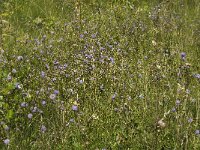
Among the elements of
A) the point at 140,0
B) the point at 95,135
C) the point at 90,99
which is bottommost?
the point at 95,135

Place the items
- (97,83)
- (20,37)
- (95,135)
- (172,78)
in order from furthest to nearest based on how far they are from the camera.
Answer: (20,37) → (172,78) → (97,83) → (95,135)

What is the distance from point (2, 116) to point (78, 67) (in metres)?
0.99

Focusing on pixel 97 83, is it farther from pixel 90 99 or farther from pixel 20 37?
pixel 20 37

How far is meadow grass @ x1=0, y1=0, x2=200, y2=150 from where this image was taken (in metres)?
2.85

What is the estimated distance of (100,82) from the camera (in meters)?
3.57

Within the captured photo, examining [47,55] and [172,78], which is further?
[47,55]

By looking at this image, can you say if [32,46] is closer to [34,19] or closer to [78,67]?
[78,67]

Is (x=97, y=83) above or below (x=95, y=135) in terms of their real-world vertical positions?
above

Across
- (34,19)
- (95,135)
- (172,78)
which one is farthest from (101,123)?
(34,19)

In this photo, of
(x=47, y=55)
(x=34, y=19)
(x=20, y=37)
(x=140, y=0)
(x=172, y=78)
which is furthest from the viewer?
(x=140, y=0)

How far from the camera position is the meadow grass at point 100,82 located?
2850 mm

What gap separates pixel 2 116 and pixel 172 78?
176 cm

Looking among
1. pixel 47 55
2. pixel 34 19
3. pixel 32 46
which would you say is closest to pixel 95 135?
pixel 47 55

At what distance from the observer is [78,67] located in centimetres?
370
